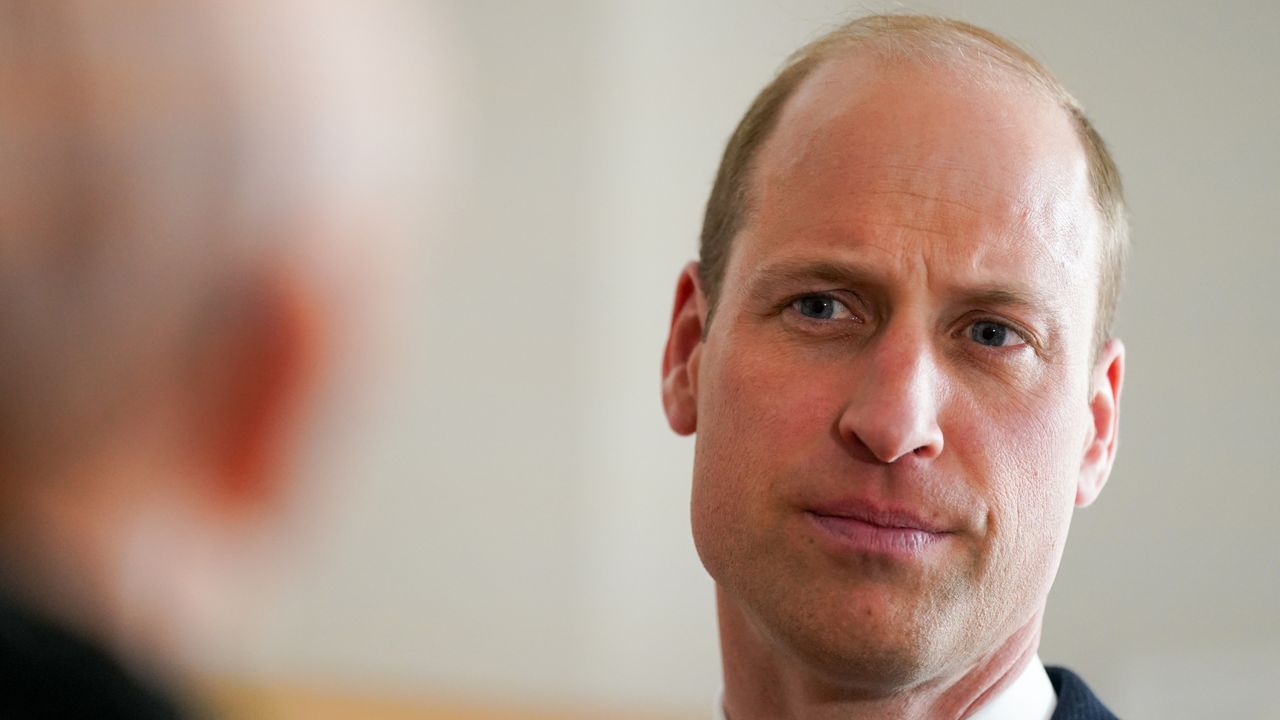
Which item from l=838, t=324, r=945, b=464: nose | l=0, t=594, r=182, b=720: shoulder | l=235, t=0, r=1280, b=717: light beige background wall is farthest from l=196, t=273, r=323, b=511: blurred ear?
l=235, t=0, r=1280, b=717: light beige background wall

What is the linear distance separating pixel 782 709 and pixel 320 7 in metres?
1.47

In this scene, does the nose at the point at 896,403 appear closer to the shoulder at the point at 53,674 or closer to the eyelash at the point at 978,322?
the eyelash at the point at 978,322

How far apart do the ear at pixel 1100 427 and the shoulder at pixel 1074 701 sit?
0.92ft

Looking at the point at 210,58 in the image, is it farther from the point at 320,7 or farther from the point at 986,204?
the point at 986,204

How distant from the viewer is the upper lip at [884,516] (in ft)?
Result: 6.45

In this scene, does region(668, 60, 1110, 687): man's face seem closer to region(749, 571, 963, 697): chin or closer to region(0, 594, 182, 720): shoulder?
region(749, 571, 963, 697): chin

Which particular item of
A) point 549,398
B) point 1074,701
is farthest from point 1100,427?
point 549,398

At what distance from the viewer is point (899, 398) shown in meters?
1.94

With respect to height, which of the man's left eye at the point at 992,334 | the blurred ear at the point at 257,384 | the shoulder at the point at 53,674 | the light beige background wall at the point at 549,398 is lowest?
the light beige background wall at the point at 549,398

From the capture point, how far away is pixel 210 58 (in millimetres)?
958

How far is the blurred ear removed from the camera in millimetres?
992

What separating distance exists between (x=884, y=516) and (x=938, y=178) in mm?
496

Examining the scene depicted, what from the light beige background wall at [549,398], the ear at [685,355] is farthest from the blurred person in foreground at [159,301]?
the light beige background wall at [549,398]

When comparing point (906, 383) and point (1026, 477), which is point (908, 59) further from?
point (1026, 477)
